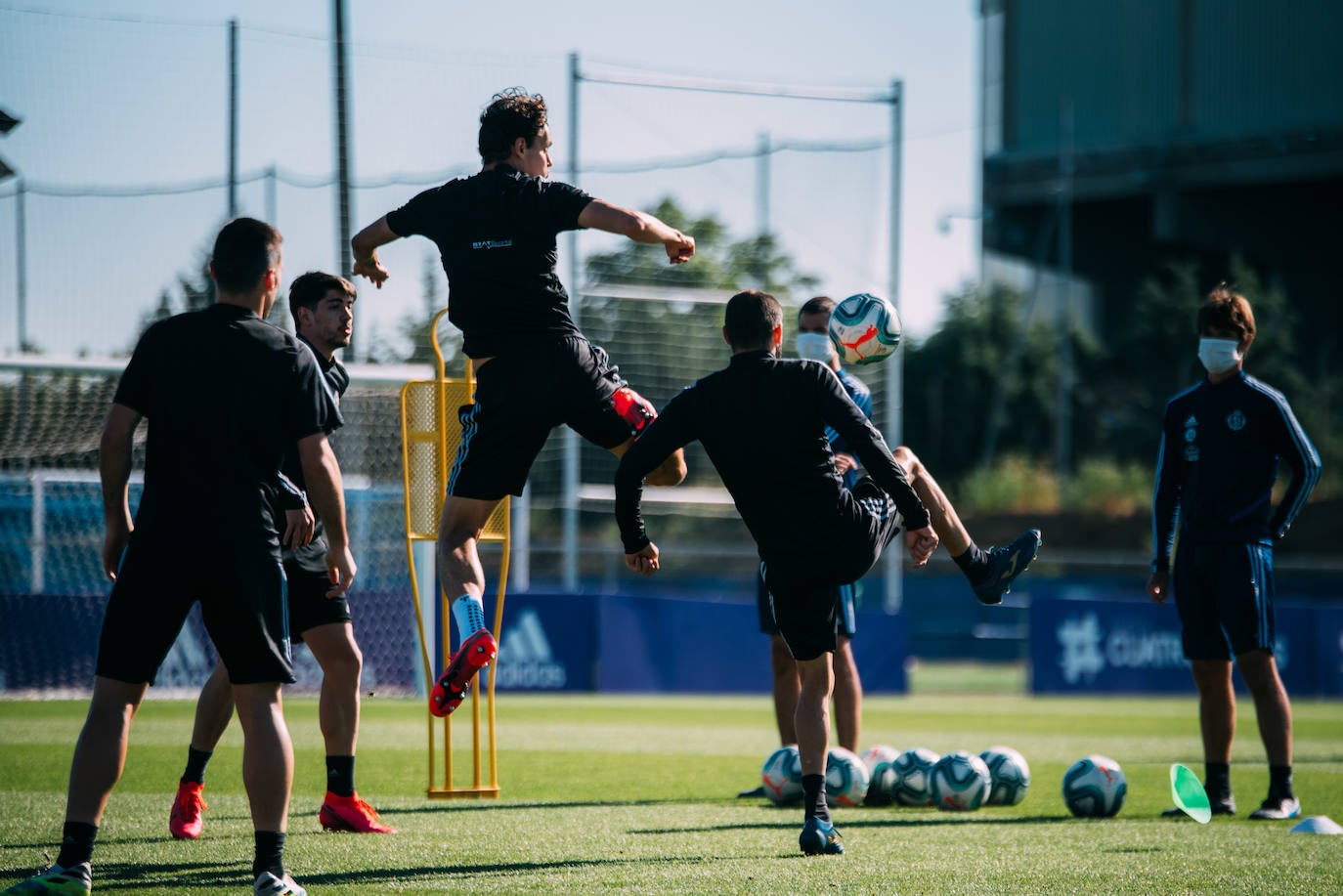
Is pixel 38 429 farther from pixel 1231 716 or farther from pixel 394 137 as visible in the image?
pixel 1231 716

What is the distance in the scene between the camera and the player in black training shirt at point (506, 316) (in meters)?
5.69

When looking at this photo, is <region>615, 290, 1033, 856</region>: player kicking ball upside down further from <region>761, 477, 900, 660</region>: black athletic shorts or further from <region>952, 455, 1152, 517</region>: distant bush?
<region>952, 455, 1152, 517</region>: distant bush

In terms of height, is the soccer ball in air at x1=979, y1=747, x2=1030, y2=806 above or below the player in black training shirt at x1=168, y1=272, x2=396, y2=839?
below

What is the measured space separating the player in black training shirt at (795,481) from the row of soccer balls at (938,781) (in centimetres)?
156

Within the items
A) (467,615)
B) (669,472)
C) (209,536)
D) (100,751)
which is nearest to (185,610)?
(209,536)

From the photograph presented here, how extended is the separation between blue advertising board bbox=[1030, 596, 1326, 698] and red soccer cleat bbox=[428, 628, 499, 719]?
1502 cm

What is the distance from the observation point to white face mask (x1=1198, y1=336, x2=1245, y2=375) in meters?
7.39

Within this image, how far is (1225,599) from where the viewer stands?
7266 mm

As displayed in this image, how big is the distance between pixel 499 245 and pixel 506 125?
1.58 feet

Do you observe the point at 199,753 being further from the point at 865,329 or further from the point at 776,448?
the point at 865,329

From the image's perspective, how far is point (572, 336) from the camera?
235 inches

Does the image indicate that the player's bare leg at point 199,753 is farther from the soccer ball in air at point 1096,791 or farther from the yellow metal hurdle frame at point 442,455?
the soccer ball in air at point 1096,791

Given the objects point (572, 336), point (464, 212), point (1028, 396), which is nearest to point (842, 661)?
point (572, 336)

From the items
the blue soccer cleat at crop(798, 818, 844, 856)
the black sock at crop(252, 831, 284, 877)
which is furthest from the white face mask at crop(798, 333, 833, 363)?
the black sock at crop(252, 831, 284, 877)
